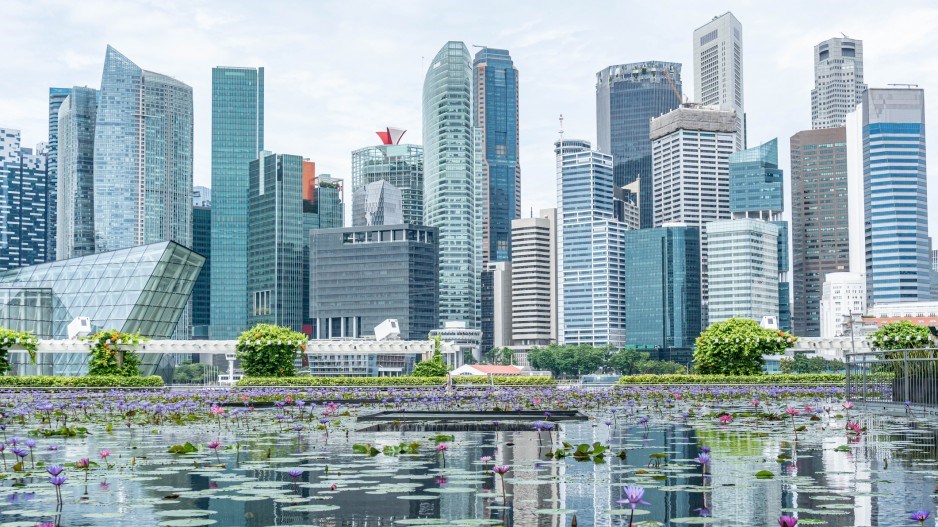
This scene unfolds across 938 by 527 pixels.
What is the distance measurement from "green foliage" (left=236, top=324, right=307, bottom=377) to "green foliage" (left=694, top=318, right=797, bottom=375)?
59.2ft

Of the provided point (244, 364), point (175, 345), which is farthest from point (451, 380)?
point (175, 345)

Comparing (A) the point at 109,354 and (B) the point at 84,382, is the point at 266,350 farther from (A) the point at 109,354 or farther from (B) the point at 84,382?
(B) the point at 84,382

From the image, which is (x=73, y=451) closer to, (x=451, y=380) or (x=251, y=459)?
(x=251, y=459)

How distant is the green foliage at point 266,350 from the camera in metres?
46.8

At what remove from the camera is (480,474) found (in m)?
11.2

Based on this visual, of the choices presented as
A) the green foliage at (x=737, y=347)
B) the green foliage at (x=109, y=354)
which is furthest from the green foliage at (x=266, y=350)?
the green foliage at (x=737, y=347)

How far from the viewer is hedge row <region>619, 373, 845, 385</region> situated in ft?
140

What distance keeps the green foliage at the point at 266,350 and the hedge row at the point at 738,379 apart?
49.1 feet

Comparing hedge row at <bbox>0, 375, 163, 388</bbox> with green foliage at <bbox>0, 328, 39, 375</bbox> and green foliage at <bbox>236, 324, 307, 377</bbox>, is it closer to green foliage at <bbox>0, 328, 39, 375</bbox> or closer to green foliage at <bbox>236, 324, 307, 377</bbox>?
green foliage at <bbox>0, 328, 39, 375</bbox>

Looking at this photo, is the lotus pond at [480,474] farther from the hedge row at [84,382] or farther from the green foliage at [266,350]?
the green foliage at [266,350]

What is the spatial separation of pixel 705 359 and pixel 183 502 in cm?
3908

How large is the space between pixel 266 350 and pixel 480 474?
121ft

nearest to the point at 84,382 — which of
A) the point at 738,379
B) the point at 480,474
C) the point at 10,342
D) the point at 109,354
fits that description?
the point at 109,354

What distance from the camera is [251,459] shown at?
1321 centimetres
